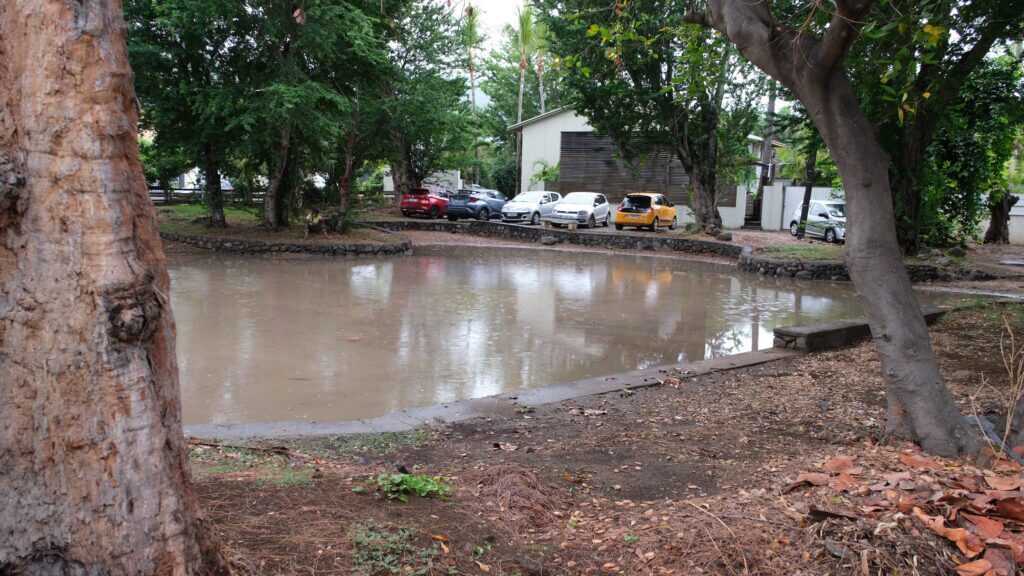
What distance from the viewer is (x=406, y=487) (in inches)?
161

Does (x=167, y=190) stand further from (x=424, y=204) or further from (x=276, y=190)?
(x=276, y=190)

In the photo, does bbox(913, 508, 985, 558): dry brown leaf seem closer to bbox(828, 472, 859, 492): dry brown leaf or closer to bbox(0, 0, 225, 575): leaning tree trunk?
bbox(828, 472, 859, 492): dry brown leaf

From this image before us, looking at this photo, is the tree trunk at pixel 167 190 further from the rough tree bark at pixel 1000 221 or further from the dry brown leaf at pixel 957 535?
the dry brown leaf at pixel 957 535

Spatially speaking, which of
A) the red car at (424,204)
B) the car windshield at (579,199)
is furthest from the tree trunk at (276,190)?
the car windshield at (579,199)

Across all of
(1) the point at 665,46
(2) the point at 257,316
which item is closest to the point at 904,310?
(2) the point at 257,316

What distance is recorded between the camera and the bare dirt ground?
3.28 m

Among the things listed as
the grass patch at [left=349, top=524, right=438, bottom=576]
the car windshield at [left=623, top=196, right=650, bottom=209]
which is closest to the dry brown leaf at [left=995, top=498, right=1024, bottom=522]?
the grass patch at [left=349, top=524, right=438, bottom=576]

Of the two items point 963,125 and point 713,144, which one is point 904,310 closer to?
point 963,125

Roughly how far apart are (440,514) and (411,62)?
1236 inches

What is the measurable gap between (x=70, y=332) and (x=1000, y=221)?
2933 cm

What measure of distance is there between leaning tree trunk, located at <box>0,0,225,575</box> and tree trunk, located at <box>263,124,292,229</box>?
20.4 metres

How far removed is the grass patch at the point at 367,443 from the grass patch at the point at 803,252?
16.2 m

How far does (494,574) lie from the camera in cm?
331

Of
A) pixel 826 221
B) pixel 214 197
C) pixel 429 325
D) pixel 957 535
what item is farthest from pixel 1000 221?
pixel 957 535
